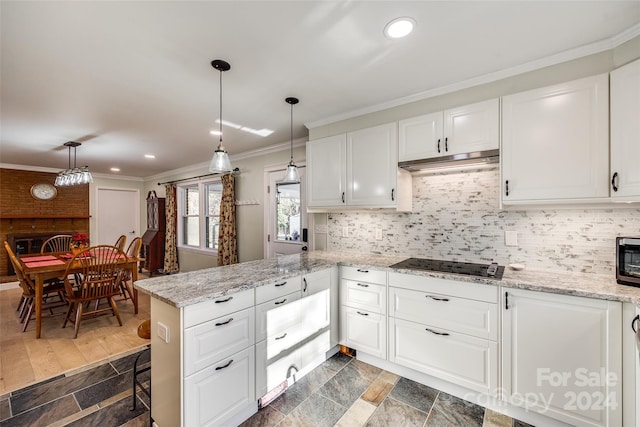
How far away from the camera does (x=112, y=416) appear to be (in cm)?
182

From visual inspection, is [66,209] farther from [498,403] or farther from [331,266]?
[498,403]

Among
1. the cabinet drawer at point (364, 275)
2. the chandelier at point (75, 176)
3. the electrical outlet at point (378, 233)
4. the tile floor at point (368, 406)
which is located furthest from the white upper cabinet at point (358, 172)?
the chandelier at point (75, 176)

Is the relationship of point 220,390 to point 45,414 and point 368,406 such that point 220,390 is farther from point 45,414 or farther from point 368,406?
point 45,414

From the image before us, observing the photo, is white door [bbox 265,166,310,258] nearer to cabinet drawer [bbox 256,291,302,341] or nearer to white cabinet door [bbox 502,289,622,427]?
cabinet drawer [bbox 256,291,302,341]

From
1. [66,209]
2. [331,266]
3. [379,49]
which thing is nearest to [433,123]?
[379,49]

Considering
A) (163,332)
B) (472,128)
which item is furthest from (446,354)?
(163,332)

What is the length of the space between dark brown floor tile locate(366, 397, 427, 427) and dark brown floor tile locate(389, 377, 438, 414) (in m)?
0.05

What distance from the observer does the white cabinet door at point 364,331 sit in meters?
2.27

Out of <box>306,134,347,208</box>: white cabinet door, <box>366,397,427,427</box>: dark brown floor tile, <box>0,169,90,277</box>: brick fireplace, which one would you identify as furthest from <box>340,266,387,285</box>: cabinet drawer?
<box>0,169,90,277</box>: brick fireplace

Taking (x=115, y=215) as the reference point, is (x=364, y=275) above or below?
below

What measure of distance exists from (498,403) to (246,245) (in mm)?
3726

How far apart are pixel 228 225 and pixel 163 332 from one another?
10.6 ft

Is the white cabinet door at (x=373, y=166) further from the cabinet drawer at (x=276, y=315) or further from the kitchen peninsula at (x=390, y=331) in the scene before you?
the cabinet drawer at (x=276, y=315)

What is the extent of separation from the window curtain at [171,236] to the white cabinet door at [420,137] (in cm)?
524
